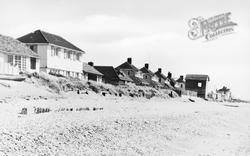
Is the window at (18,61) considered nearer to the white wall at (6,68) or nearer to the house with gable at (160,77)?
the white wall at (6,68)

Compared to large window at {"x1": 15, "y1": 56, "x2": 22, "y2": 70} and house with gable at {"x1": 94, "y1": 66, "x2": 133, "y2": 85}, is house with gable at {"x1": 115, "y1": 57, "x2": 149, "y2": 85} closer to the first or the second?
house with gable at {"x1": 94, "y1": 66, "x2": 133, "y2": 85}

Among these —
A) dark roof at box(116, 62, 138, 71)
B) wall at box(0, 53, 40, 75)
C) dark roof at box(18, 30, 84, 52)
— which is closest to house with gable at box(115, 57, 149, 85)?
dark roof at box(116, 62, 138, 71)

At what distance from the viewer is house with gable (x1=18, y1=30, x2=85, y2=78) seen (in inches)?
1452

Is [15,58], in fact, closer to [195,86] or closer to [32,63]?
[32,63]

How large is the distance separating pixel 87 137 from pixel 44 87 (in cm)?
1532

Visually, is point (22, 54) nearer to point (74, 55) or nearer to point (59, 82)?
point (59, 82)

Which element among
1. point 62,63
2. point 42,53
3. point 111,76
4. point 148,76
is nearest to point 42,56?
point 42,53

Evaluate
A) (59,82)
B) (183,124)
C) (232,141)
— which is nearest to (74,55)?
(59,82)

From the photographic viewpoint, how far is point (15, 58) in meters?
31.9

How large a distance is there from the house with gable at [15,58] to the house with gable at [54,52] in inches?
82.7


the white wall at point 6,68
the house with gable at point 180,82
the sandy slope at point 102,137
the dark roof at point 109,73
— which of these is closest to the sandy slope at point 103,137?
the sandy slope at point 102,137

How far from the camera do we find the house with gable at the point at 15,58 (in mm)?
29131

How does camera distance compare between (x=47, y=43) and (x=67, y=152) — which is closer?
(x=67, y=152)

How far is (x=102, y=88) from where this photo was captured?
34344 mm
